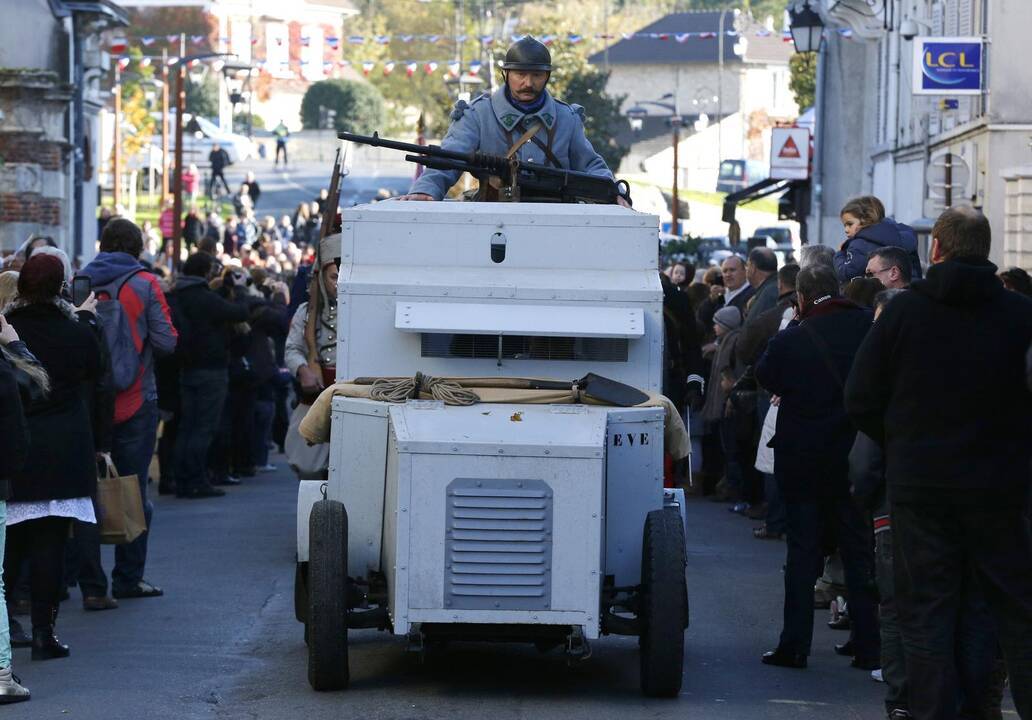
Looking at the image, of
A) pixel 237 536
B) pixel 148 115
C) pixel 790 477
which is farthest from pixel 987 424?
pixel 148 115

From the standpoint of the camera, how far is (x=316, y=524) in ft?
29.5

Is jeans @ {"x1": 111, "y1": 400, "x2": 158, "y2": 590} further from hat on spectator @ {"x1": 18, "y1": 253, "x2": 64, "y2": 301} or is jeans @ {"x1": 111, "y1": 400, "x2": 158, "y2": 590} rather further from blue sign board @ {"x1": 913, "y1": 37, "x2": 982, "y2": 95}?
blue sign board @ {"x1": 913, "y1": 37, "x2": 982, "y2": 95}

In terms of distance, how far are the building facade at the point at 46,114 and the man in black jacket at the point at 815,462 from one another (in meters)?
21.6

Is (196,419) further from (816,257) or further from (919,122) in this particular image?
(919,122)

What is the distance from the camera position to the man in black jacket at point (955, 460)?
7.38 meters

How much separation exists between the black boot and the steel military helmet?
4.05 metres

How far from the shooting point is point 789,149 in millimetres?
36750

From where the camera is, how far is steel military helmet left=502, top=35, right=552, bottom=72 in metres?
11.6

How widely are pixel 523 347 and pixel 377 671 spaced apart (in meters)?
1.71

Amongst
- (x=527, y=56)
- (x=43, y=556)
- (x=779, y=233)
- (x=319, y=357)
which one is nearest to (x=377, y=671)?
(x=43, y=556)

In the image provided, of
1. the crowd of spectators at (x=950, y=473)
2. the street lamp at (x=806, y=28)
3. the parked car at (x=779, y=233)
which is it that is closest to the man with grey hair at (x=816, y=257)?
the crowd of spectators at (x=950, y=473)

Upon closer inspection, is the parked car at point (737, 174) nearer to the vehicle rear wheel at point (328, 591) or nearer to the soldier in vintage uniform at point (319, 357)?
the soldier in vintage uniform at point (319, 357)

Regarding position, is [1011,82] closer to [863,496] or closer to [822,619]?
[822,619]

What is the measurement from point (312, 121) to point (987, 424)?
103352 millimetres
